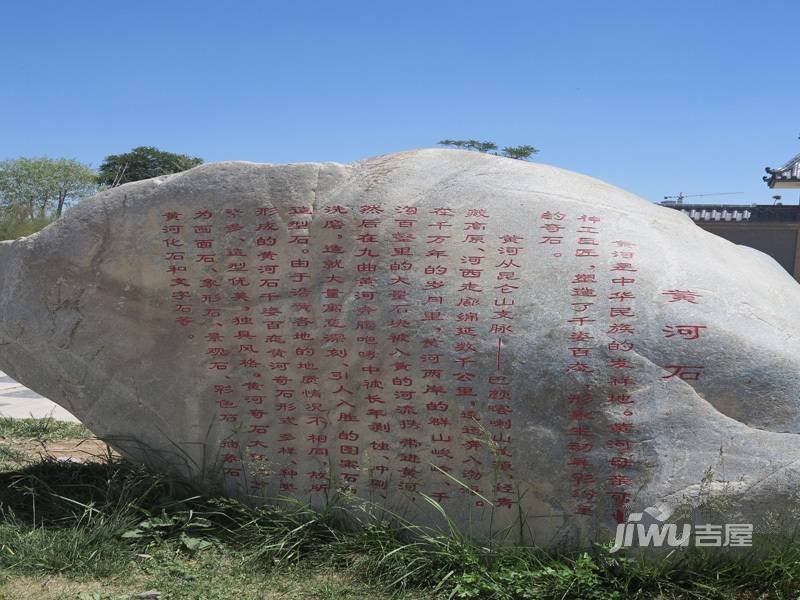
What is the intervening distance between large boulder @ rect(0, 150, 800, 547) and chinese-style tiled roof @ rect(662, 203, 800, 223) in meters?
16.3

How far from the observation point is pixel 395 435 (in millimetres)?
3736

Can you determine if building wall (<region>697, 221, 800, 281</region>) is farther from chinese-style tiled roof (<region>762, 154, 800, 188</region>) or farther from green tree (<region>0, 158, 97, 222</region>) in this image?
green tree (<region>0, 158, 97, 222</region>)

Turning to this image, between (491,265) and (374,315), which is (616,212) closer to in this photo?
(491,265)

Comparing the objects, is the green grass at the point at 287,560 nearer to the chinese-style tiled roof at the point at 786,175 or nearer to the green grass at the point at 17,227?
the chinese-style tiled roof at the point at 786,175

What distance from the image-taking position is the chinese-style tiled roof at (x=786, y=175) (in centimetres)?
1812

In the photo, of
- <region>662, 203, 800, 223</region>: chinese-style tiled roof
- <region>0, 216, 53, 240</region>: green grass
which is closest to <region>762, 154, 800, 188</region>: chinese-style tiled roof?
<region>662, 203, 800, 223</region>: chinese-style tiled roof

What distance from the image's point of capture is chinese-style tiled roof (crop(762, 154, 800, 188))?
18.1 meters

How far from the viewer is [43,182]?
3047cm

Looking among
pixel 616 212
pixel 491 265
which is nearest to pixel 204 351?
pixel 491 265

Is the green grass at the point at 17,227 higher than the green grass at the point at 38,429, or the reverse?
the green grass at the point at 17,227

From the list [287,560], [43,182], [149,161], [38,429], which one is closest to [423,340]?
[287,560]

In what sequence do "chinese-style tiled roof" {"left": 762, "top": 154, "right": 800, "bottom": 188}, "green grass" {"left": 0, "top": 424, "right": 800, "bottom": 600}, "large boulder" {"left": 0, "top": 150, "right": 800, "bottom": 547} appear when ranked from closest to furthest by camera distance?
"green grass" {"left": 0, "top": 424, "right": 800, "bottom": 600} → "large boulder" {"left": 0, "top": 150, "right": 800, "bottom": 547} → "chinese-style tiled roof" {"left": 762, "top": 154, "right": 800, "bottom": 188}

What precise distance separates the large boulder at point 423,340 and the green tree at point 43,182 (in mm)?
27926

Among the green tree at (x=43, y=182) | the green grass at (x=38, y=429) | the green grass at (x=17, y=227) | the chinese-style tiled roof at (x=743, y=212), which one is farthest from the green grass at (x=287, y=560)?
the green tree at (x=43, y=182)
